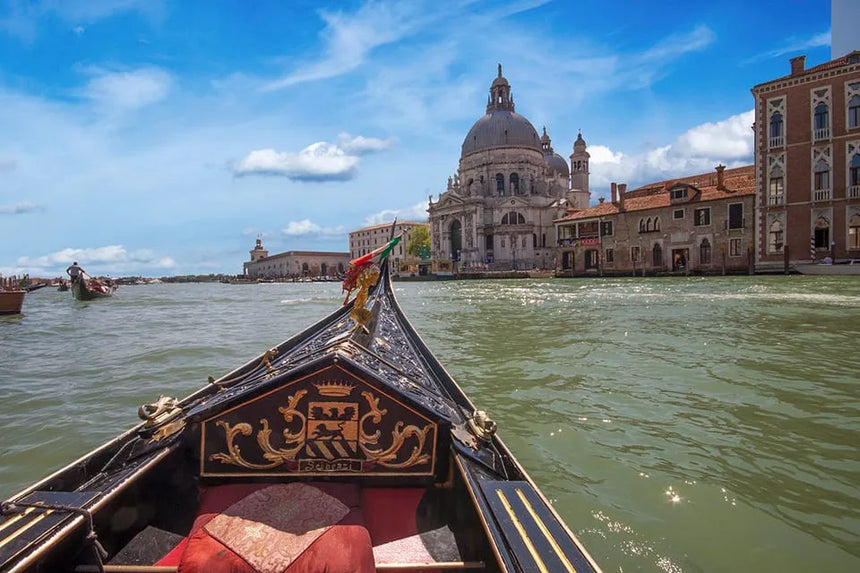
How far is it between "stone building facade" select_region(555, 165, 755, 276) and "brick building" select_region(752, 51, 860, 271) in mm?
1613

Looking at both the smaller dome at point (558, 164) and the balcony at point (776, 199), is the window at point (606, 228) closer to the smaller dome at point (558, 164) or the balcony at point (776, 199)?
the balcony at point (776, 199)

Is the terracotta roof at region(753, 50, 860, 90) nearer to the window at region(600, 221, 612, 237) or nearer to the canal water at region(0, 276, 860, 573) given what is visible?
the window at region(600, 221, 612, 237)

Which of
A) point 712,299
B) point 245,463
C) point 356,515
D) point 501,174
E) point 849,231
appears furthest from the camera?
point 501,174

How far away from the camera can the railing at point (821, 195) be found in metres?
18.9

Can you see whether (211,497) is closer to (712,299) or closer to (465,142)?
(712,299)

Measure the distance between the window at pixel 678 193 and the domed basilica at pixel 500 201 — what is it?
608 inches

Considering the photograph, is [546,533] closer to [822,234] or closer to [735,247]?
[822,234]

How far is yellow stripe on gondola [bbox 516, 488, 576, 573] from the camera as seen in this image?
102 centimetres

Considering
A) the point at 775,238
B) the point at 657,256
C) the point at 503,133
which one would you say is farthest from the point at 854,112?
the point at 503,133

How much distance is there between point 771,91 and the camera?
19812mm

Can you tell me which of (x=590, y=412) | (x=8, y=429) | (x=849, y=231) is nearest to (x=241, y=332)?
(x=8, y=429)

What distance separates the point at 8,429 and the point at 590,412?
14.1 feet

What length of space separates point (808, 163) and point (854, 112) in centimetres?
223

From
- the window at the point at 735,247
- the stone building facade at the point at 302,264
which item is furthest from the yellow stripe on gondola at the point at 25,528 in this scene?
the stone building facade at the point at 302,264
